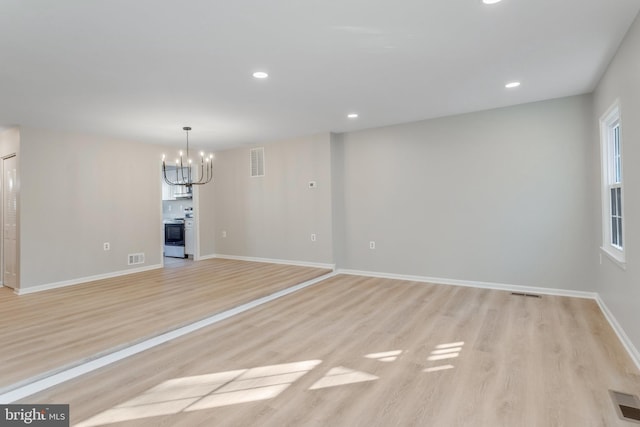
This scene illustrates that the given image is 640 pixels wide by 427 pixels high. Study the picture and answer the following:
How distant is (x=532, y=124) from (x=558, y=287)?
7.35ft

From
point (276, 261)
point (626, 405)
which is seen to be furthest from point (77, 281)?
point (626, 405)

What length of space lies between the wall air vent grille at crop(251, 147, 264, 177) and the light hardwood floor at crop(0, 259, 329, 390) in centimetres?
202

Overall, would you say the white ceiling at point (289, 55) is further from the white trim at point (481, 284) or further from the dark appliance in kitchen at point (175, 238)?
the dark appliance in kitchen at point (175, 238)

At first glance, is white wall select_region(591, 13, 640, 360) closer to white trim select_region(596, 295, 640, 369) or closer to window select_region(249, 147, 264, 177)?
white trim select_region(596, 295, 640, 369)

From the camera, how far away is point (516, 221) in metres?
4.61

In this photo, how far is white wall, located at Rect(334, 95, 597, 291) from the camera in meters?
4.29

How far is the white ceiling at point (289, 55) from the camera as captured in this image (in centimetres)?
227

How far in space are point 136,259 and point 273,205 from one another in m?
2.79

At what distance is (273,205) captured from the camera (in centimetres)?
672

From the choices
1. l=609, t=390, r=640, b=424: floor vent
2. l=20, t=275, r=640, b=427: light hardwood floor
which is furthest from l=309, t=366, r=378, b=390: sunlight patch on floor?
l=609, t=390, r=640, b=424: floor vent

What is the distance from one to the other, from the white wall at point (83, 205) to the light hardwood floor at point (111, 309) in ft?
1.53

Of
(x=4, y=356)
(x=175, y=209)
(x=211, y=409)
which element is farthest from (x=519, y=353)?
(x=175, y=209)

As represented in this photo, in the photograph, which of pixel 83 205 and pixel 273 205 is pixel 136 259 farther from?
pixel 273 205

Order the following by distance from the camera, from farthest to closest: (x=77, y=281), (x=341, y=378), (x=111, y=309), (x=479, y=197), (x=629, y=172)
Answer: (x=77, y=281) → (x=479, y=197) → (x=111, y=309) → (x=629, y=172) → (x=341, y=378)
